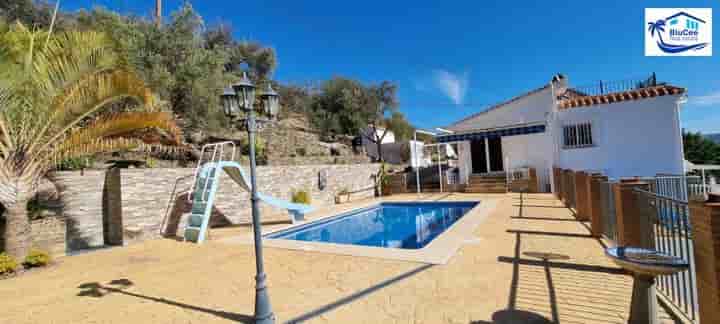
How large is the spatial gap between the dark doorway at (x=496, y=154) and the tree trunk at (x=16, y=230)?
22245mm

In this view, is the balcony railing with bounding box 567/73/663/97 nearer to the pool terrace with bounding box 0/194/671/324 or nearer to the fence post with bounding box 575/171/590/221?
the fence post with bounding box 575/171/590/221

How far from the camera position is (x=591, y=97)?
17.2 m

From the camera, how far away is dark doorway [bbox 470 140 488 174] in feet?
70.4

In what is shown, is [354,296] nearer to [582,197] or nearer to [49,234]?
[582,197]

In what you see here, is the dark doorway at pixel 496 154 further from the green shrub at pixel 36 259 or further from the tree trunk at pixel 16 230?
the tree trunk at pixel 16 230

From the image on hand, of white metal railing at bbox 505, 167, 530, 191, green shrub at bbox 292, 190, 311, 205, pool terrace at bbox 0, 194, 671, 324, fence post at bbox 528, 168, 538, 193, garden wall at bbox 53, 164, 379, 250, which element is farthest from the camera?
white metal railing at bbox 505, 167, 530, 191

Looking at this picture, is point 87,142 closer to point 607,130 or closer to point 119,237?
point 119,237

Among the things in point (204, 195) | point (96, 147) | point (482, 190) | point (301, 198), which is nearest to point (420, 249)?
point (204, 195)

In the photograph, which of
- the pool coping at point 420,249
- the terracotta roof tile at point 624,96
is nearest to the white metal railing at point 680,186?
the pool coping at point 420,249

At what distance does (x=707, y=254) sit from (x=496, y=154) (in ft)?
65.4

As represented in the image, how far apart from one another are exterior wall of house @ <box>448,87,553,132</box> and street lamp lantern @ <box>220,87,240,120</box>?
1905 cm

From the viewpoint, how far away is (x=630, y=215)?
4.99 meters

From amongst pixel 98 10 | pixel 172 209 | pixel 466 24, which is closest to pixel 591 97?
pixel 466 24

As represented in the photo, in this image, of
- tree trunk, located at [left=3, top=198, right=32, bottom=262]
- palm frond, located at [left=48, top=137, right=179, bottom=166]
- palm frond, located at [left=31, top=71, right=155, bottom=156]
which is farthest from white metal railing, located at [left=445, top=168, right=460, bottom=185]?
tree trunk, located at [left=3, top=198, right=32, bottom=262]
